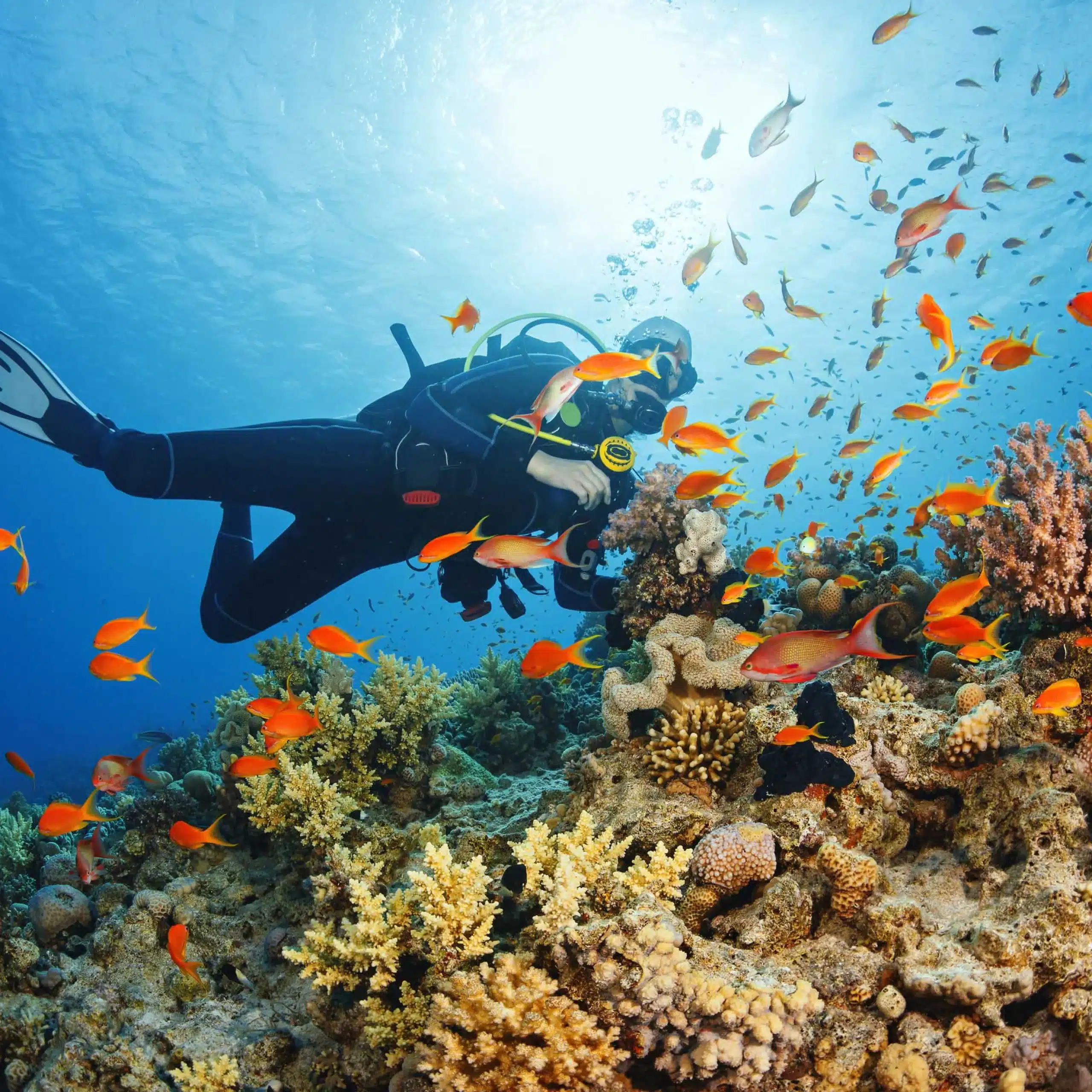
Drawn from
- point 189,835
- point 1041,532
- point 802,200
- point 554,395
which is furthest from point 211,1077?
point 802,200

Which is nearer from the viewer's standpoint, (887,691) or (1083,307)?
(1083,307)

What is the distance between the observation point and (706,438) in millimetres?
4207

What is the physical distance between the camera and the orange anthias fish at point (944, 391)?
4.69 m

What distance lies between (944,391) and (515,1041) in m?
5.32

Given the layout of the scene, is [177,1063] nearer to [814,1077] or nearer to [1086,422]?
[814,1077]

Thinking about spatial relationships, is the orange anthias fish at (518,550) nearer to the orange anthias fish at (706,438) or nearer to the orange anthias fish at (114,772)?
the orange anthias fish at (706,438)

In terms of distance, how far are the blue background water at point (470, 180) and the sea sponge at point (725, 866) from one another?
29.2ft

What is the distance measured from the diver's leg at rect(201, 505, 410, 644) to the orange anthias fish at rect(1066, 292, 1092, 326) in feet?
18.7

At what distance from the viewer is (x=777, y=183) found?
22.3 m

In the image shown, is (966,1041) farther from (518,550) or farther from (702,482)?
(702,482)

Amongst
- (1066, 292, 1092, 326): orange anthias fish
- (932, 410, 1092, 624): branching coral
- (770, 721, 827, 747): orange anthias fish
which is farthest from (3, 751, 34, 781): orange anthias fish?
(1066, 292, 1092, 326): orange anthias fish

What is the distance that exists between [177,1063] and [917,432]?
68851 millimetres

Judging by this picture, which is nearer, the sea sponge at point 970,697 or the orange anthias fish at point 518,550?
the orange anthias fish at point 518,550

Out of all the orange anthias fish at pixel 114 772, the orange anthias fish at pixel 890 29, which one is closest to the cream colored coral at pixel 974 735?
the orange anthias fish at pixel 114 772
